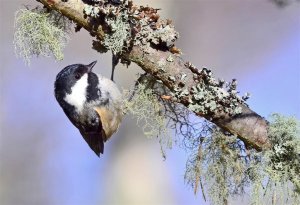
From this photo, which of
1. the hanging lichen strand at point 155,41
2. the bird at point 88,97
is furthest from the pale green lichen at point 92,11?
the bird at point 88,97

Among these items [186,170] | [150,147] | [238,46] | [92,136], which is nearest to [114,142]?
[150,147]

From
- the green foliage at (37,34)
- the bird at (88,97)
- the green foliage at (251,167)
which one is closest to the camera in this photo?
the green foliage at (251,167)

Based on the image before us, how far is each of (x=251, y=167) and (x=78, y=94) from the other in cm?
68

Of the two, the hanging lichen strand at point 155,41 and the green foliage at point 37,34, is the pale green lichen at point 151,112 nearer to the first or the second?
the hanging lichen strand at point 155,41

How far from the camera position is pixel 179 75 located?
1.48 meters

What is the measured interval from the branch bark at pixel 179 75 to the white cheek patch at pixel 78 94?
38cm

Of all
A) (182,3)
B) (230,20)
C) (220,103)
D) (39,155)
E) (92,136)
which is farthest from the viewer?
(39,155)

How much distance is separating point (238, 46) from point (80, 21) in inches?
71.7

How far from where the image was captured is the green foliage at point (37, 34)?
5.03 ft

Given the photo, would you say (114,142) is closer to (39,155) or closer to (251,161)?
(39,155)

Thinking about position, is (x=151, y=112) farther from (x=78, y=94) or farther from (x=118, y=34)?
(x=78, y=94)

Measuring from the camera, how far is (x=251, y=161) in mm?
1478


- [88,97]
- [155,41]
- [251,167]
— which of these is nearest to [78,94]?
[88,97]

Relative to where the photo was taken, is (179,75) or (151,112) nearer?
(179,75)
